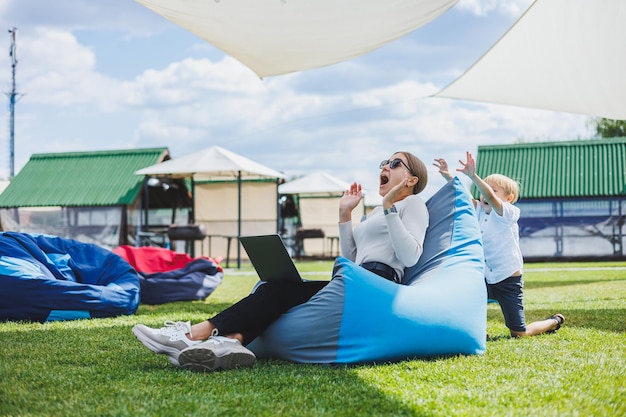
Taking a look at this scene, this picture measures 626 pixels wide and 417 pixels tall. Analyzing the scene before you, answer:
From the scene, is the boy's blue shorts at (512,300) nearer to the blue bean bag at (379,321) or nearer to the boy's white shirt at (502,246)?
Answer: the boy's white shirt at (502,246)

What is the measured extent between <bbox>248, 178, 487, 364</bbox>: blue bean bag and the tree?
2706cm

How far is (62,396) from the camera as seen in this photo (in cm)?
248

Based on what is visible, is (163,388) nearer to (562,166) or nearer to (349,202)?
(349,202)

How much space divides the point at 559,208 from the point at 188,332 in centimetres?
1376

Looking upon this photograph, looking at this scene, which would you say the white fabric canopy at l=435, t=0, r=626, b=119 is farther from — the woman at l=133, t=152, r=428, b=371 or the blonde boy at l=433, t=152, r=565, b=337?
the woman at l=133, t=152, r=428, b=371

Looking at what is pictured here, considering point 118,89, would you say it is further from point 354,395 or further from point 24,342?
point 354,395

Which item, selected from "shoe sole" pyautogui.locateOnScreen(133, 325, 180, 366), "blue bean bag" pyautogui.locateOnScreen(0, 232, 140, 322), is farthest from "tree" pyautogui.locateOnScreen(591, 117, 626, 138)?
"shoe sole" pyautogui.locateOnScreen(133, 325, 180, 366)

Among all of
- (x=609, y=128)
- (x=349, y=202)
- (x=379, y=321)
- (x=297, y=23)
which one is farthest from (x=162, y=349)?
(x=609, y=128)

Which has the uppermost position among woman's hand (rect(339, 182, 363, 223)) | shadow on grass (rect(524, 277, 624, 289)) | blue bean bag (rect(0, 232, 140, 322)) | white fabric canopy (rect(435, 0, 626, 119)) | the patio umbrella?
white fabric canopy (rect(435, 0, 626, 119))

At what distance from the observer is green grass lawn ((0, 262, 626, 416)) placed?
7.51 feet

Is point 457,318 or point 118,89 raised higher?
point 118,89

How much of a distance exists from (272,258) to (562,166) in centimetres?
1419

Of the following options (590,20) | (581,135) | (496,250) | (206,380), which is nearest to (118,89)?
(590,20)

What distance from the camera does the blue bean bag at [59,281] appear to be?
16.0 feet
